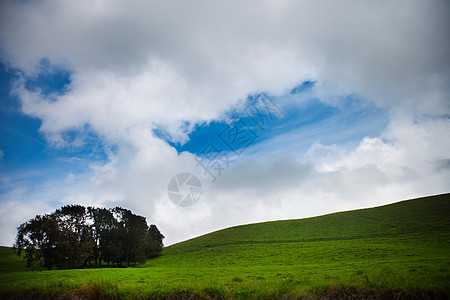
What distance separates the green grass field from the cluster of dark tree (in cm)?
677

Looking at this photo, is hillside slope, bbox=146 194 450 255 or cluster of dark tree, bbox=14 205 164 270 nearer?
cluster of dark tree, bbox=14 205 164 270

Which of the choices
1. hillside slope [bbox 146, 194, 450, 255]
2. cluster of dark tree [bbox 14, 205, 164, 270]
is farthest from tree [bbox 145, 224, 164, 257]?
hillside slope [bbox 146, 194, 450, 255]

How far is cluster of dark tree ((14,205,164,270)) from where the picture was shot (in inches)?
2009

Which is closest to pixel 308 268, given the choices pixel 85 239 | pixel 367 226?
pixel 367 226

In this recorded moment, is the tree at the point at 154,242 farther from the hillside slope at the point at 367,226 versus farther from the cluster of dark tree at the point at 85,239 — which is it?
the hillside slope at the point at 367,226

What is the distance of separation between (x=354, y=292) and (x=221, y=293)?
22.3 feet

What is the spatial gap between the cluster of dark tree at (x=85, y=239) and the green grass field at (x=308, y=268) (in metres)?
6.77

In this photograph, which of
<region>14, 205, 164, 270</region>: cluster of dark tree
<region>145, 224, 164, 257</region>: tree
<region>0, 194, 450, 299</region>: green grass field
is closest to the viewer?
<region>0, 194, 450, 299</region>: green grass field

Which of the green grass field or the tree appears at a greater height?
the tree

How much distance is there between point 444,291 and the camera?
11109 mm

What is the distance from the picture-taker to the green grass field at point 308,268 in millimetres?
12877

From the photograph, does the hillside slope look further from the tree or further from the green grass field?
the tree

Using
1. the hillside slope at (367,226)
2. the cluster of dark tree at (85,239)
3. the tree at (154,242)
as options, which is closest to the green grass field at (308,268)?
the hillside slope at (367,226)

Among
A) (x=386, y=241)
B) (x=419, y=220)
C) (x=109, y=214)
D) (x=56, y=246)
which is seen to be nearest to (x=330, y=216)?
(x=419, y=220)
